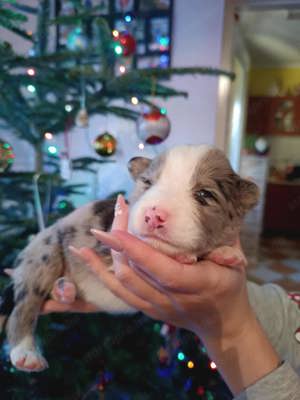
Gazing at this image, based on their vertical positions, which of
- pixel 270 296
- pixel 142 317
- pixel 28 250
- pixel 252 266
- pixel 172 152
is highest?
pixel 172 152

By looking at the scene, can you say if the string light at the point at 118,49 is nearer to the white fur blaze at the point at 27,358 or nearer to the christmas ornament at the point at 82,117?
the christmas ornament at the point at 82,117

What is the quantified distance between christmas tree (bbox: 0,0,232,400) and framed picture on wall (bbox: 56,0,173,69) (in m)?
0.81

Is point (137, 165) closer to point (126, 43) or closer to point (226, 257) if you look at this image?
point (226, 257)

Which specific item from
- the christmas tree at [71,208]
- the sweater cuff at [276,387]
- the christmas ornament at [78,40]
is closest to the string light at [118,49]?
the christmas tree at [71,208]

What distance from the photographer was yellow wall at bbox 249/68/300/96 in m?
5.91

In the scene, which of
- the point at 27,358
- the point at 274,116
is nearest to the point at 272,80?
the point at 274,116

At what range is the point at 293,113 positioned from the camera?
18.8ft

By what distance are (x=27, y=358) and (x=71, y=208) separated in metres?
0.65

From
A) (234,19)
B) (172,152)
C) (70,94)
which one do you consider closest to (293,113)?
(234,19)

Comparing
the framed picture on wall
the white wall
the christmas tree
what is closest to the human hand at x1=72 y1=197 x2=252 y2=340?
the christmas tree

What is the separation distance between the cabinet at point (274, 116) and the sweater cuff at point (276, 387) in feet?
18.9

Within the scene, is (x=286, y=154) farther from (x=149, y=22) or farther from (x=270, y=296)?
(x=270, y=296)

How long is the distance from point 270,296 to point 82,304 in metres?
0.59

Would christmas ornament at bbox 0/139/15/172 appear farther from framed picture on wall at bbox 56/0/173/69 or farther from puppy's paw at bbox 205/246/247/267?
framed picture on wall at bbox 56/0/173/69
